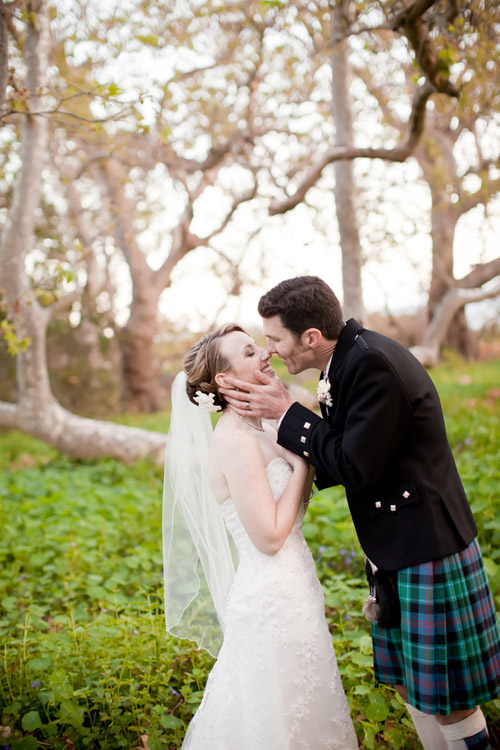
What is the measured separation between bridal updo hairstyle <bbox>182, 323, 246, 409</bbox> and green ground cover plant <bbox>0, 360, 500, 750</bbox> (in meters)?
1.64

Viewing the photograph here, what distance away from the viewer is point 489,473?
5082 millimetres

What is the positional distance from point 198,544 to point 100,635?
3.35 ft

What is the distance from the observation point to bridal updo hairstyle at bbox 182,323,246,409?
273 centimetres

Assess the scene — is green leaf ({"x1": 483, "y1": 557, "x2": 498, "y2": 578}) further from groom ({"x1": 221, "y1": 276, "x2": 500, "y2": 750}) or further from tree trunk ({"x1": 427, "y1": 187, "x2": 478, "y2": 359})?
tree trunk ({"x1": 427, "y1": 187, "x2": 478, "y2": 359})

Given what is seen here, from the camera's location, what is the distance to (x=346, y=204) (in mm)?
6645

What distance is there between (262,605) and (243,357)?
3.65ft

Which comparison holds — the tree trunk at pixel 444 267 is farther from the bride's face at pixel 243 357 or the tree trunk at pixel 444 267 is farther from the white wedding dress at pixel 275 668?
the white wedding dress at pixel 275 668

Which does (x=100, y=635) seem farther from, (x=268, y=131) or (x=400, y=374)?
(x=268, y=131)

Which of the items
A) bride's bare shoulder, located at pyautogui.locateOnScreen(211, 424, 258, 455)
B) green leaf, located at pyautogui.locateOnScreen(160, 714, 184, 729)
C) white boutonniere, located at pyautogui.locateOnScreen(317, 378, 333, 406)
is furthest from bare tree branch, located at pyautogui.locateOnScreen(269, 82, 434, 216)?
green leaf, located at pyautogui.locateOnScreen(160, 714, 184, 729)

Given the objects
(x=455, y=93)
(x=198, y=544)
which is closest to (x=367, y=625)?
(x=198, y=544)

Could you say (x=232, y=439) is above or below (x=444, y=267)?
below

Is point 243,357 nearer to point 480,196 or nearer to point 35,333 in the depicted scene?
point 35,333

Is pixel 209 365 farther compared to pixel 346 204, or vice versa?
pixel 346 204

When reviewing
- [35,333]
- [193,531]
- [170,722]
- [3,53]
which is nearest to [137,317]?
[35,333]
